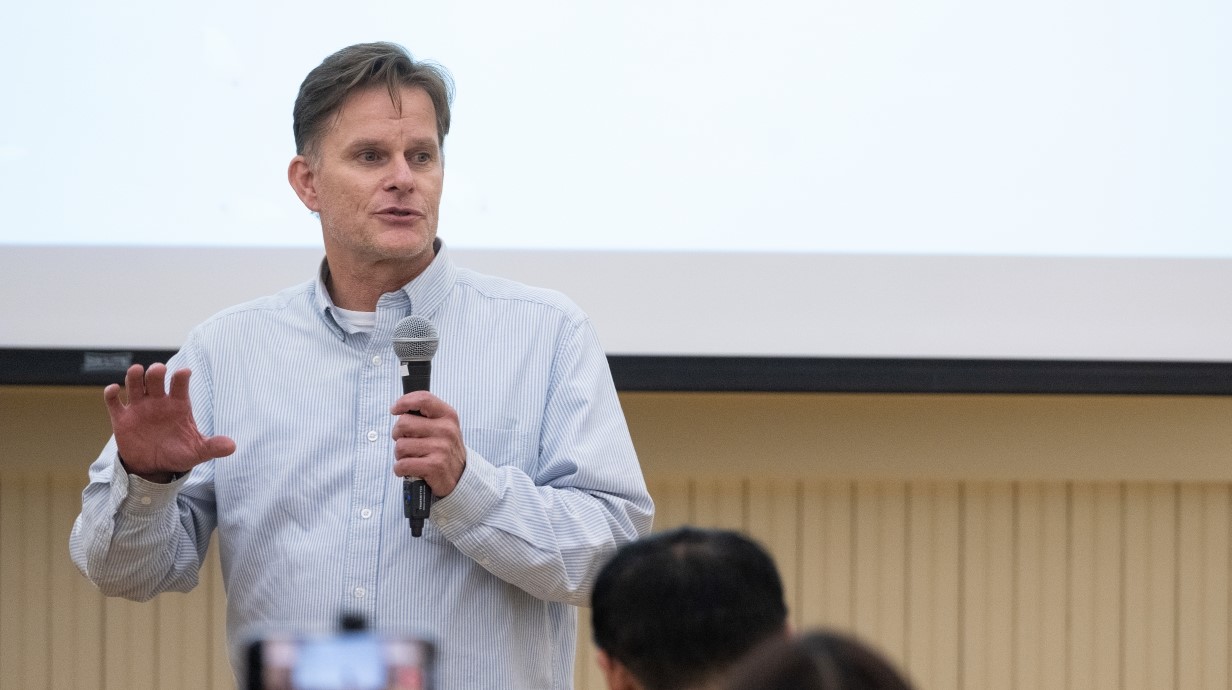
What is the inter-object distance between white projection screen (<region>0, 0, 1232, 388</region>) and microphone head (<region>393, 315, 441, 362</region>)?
3.69ft

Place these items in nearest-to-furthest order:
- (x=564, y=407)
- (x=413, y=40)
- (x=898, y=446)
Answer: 1. (x=564, y=407)
2. (x=413, y=40)
3. (x=898, y=446)

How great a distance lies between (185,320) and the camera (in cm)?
251

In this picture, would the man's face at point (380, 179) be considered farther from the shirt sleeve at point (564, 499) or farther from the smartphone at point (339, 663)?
the smartphone at point (339, 663)

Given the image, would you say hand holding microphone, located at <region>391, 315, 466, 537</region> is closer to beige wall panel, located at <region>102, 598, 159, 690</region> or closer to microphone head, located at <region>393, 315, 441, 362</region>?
microphone head, located at <region>393, 315, 441, 362</region>

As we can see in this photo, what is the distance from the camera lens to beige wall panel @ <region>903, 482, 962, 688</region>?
2828mm

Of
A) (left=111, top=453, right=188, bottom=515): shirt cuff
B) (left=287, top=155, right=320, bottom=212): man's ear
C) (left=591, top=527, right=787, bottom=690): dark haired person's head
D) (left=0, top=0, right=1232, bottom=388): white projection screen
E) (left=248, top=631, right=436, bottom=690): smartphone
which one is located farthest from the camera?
(left=0, top=0, right=1232, bottom=388): white projection screen

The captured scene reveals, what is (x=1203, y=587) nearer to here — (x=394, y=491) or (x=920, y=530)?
(x=920, y=530)

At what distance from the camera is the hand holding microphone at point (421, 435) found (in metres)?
1.32

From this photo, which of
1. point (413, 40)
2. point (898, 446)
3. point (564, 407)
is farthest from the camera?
point (898, 446)

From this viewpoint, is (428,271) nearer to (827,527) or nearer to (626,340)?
(626,340)

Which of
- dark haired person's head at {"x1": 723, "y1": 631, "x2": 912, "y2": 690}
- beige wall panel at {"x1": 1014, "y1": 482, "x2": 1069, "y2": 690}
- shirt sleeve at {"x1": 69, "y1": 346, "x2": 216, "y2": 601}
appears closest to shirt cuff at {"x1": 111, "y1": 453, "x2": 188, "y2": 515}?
shirt sleeve at {"x1": 69, "y1": 346, "x2": 216, "y2": 601}

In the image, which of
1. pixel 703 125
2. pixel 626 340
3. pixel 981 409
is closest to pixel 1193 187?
pixel 981 409

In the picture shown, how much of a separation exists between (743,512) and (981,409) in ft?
2.01

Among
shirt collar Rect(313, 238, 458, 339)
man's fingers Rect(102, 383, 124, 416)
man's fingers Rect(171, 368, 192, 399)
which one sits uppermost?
shirt collar Rect(313, 238, 458, 339)
